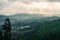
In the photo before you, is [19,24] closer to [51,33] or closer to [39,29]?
[39,29]

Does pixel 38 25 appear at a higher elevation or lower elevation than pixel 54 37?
higher

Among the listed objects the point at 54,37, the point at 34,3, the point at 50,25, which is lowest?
the point at 54,37

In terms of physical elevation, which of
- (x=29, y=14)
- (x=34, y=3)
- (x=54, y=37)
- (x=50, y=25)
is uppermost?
(x=34, y=3)

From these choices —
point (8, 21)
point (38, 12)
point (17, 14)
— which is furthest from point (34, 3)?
point (8, 21)

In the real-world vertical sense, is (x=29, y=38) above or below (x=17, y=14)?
below

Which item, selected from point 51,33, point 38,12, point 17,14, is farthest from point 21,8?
point 51,33

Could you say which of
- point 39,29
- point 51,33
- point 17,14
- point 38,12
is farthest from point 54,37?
point 17,14

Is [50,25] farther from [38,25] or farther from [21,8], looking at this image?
[21,8]

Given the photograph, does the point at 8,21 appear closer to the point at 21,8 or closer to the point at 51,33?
the point at 21,8
